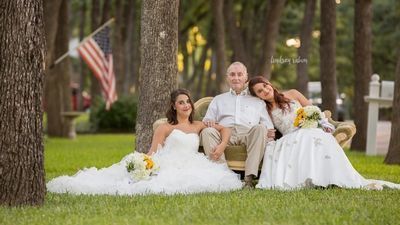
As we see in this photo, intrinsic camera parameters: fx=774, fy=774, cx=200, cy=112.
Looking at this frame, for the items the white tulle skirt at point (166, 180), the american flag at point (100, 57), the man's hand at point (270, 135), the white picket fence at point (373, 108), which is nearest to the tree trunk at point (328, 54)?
the white picket fence at point (373, 108)

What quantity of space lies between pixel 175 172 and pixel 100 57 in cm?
1211

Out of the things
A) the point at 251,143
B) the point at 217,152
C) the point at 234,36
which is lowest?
the point at 217,152

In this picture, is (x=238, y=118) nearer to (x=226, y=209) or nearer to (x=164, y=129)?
(x=164, y=129)

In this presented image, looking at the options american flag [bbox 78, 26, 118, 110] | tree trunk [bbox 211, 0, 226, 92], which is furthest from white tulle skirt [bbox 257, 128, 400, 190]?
tree trunk [bbox 211, 0, 226, 92]

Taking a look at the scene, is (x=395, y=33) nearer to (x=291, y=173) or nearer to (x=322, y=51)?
(x=322, y=51)

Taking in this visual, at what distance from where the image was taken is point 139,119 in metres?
11.3

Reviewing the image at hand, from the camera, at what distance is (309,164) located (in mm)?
9305

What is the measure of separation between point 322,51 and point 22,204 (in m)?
12.5

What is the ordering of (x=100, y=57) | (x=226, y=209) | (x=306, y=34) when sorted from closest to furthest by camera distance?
1. (x=226, y=209)
2. (x=100, y=57)
3. (x=306, y=34)

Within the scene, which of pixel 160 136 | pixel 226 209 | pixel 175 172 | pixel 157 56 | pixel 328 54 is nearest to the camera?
pixel 226 209

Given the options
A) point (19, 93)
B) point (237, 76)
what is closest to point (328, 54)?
point (237, 76)

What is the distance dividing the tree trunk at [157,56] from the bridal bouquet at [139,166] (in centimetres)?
209

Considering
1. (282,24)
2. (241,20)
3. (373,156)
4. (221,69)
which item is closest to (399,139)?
(373,156)

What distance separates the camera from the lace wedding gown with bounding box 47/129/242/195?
891 cm
